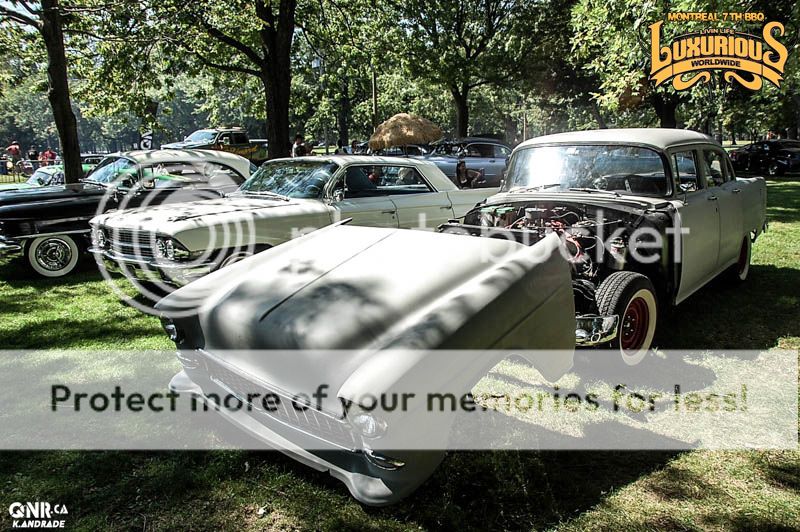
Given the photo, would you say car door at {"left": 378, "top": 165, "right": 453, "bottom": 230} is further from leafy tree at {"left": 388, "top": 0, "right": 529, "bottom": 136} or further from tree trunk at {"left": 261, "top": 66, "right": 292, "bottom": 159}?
leafy tree at {"left": 388, "top": 0, "right": 529, "bottom": 136}

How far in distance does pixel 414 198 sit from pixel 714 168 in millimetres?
3358

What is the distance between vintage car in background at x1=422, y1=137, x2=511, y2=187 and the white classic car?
9342mm

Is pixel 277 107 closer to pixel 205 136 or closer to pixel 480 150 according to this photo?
pixel 480 150

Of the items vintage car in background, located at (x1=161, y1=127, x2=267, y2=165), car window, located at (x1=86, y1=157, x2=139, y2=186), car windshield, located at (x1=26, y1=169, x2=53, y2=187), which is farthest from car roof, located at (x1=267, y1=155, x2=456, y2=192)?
vintage car in background, located at (x1=161, y1=127, x2=267, y2=165)

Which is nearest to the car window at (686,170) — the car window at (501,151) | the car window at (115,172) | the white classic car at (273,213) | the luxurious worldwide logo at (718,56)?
the white classic car at (273,213)

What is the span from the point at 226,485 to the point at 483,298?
5.42 feet

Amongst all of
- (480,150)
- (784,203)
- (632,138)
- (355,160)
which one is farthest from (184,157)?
(784,203)

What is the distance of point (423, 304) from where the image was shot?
273 centimetres

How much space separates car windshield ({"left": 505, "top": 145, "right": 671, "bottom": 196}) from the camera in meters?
4.97

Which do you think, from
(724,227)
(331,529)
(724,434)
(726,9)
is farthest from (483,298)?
(726,9)

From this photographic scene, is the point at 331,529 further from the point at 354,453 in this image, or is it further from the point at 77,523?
the point at 77,523

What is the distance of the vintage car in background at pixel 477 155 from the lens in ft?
54.3

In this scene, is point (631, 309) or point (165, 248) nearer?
point (631, 309)

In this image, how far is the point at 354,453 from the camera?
7.65ft
